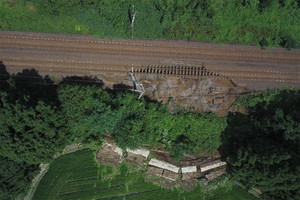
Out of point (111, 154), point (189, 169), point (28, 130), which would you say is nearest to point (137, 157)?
point (111, 154)

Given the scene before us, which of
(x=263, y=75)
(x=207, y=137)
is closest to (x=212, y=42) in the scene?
(x=263, y=75)

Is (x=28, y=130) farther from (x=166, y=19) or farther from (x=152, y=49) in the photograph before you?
(x=166, y=19)

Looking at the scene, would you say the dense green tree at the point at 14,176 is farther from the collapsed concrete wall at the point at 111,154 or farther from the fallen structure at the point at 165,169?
the fallen structure at the point at 165,169

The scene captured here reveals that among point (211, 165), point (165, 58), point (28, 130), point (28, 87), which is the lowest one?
point (211, 165)

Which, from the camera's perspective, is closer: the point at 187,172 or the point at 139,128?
the point at 139,128

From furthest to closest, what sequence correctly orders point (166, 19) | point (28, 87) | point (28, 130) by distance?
point (166, 19) < point (28, 87) < point (28, 130)

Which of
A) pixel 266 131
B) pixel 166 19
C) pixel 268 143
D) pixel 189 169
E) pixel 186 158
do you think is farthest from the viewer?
pixel 186 158

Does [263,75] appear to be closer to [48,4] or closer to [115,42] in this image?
[115,42]
